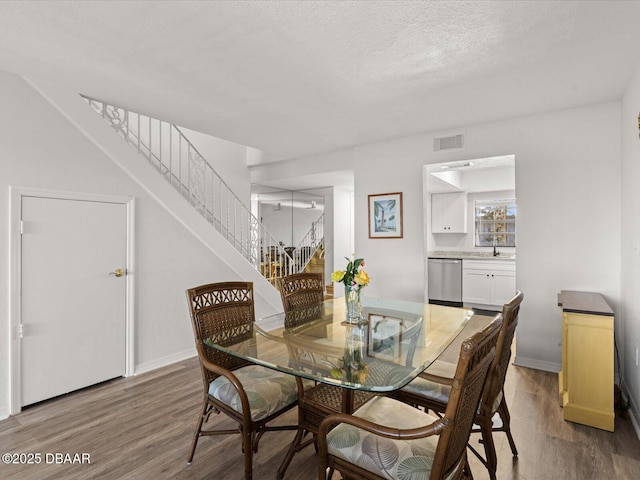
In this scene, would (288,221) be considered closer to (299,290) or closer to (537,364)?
(299,290)

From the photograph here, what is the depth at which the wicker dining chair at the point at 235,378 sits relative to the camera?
183 centimetres

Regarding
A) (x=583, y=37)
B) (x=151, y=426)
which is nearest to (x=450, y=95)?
(x=583, y=37)

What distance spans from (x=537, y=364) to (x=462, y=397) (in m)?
3.02

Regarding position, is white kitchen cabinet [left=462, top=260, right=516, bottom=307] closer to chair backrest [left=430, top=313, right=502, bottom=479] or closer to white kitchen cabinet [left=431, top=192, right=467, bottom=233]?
white kitchen cabinet [left=431, top=192, right=467, bottom=233]

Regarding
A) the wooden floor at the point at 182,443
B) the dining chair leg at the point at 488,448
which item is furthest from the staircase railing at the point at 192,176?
the dining chair leg at the point at 488,448

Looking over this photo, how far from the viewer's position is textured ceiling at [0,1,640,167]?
1915 mm

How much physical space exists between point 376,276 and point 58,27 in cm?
390

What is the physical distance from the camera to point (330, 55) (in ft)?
7.74

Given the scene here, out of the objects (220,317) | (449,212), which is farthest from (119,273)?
(449,212)

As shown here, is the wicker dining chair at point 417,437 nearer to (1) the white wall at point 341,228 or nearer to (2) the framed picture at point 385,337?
(2) the framed picture at point 385,337

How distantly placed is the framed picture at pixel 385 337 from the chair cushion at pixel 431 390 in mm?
261

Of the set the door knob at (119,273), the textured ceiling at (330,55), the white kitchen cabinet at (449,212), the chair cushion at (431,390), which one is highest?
the textured ceiling at (330,55)

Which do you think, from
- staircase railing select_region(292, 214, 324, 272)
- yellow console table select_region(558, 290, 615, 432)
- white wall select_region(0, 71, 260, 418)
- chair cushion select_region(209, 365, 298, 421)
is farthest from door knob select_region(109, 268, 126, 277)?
staircase railing select_region(292, 214, 324, 272)

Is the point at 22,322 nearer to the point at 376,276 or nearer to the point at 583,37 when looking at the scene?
the point at 376,276
